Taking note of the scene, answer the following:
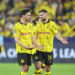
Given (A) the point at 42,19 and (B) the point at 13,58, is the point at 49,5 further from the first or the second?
(A) the point at 42,19

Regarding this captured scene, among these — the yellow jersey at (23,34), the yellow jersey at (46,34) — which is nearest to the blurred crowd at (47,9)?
the yellow jersey at (46,34)

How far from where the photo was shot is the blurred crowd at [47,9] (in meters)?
20.2

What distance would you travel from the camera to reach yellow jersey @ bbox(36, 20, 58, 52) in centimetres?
1133

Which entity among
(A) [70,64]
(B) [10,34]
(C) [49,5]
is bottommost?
(A) [70,64]

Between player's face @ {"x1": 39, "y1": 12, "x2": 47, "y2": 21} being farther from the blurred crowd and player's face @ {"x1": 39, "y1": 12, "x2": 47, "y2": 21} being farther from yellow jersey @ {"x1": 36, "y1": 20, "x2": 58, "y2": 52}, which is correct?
the blurred crowd

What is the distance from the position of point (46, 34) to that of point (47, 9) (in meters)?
10.1

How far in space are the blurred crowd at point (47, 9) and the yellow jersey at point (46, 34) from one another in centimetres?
818

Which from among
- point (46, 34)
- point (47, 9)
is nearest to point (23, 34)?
point (46, 34)

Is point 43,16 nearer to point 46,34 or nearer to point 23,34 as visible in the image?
point 46,34

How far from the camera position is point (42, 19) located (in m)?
11.3

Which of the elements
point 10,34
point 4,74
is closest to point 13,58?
point 10,34

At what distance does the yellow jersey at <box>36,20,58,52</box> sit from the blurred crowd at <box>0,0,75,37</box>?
8.18 metres

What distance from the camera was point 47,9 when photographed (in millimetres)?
21297

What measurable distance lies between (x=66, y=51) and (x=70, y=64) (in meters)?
0.66
